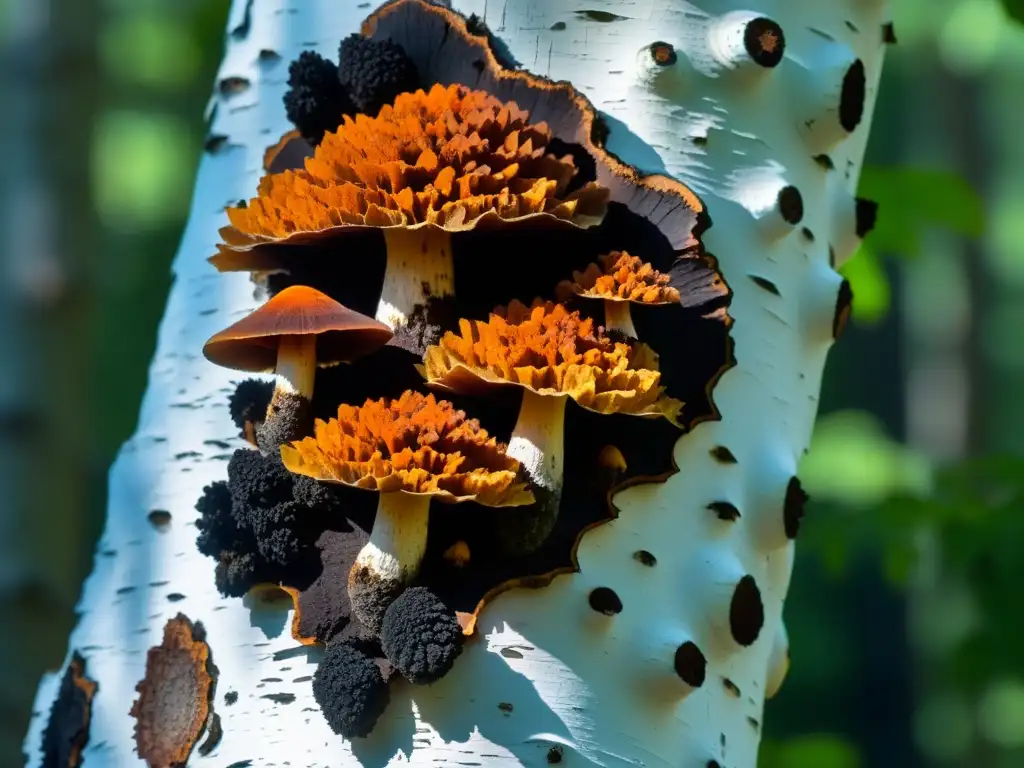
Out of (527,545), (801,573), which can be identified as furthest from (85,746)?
(801,573)

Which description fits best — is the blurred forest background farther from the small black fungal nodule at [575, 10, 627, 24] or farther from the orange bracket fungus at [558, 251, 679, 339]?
the orange bracket fungus at [558, 251, 679, 339]

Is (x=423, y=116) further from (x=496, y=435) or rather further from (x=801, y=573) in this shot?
(x=801, y=573)

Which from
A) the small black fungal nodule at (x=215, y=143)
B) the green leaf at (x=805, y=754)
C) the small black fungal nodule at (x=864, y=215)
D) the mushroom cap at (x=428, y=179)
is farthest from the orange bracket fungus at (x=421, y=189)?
the green leaf at (x=805, y=754)

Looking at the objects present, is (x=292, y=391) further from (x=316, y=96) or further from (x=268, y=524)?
(x=316, y=96)

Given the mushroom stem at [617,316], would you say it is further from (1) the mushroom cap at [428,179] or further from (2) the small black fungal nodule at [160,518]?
(2) the small black fungal nodule at [160,518]

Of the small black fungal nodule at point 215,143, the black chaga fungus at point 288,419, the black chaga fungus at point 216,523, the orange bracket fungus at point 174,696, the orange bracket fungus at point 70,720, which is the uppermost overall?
the small black fungal nodule at point 215,143

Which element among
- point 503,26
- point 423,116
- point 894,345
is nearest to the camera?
point 423,116

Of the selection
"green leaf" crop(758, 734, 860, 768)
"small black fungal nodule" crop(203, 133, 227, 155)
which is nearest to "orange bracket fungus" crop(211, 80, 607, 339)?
"small black fungal nodule" crop(203, 133, 227, 155)
